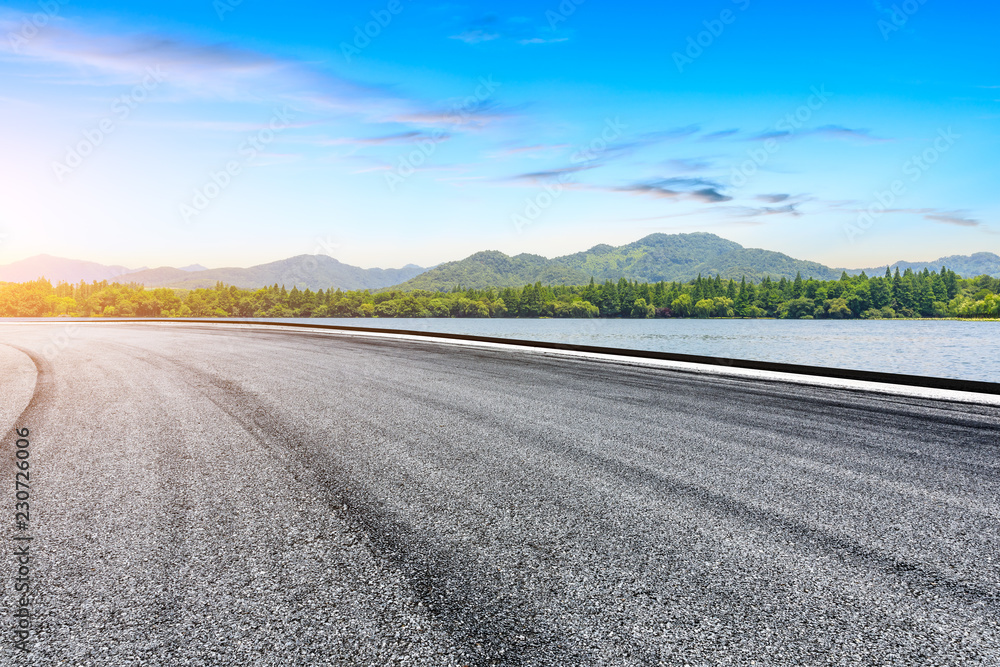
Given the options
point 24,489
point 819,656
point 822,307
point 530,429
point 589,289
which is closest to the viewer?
point 819,656

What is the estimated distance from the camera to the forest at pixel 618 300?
15438cm

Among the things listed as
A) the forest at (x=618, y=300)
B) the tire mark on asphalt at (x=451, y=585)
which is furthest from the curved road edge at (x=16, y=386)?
the forest at (x=618, y=300)

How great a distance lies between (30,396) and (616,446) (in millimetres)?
10109

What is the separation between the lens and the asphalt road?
2490 mm

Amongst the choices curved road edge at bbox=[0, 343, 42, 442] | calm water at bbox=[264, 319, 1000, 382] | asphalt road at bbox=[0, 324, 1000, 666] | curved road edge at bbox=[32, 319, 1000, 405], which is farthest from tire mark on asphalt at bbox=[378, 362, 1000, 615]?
calm water at bbox=[264, 319, 1000, 382]

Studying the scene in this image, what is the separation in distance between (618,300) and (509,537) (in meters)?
170

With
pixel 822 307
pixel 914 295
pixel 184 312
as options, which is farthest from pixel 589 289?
pixel 184 312

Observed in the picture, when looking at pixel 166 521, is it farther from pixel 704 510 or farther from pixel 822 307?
pixel 822 307

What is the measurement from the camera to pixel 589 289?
17675cm

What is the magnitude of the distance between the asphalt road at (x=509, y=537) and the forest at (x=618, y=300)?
153330 mm

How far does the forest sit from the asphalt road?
15333 cm

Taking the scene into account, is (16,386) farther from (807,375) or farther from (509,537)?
(807,375)

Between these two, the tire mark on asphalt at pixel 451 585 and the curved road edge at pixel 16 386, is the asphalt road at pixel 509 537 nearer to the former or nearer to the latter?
the tire mark on asphalt at pixel 451 585

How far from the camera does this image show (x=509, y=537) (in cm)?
362
